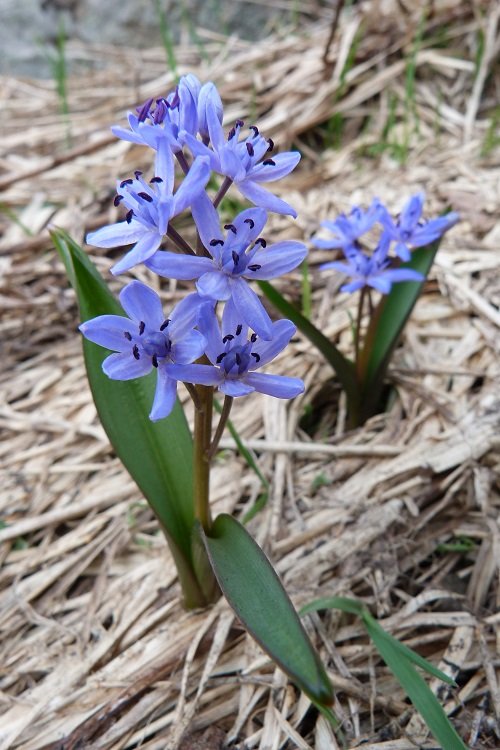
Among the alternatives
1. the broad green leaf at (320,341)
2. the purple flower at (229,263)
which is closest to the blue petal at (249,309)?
the purple flower at (229,263)

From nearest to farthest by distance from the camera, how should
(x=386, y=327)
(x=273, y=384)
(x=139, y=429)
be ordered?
(x=273, y=384) < (x=139, y=429) < (x=386, y=327)

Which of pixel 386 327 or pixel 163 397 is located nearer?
pixel 163 397

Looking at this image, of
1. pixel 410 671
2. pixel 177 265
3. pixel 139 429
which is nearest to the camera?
pixel 177 265

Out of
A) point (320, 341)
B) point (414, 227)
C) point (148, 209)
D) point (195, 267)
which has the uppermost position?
point (148, 209)

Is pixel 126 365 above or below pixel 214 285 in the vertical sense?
below

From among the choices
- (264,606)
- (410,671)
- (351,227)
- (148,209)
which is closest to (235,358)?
(148,209)

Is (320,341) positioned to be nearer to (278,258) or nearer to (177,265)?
(278,258)
